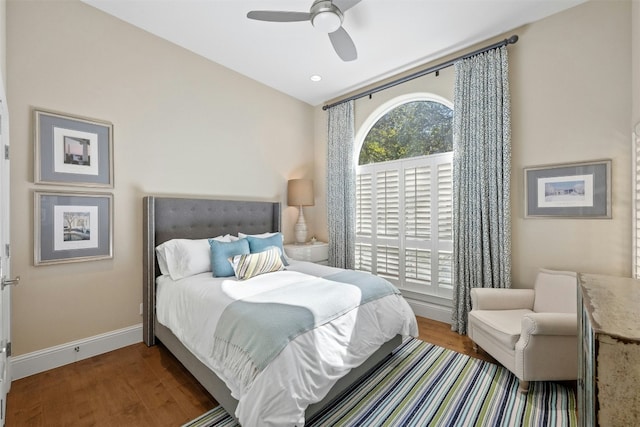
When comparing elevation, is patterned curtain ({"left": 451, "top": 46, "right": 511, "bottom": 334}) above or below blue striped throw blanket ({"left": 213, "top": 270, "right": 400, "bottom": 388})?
above

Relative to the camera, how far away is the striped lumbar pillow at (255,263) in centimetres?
262

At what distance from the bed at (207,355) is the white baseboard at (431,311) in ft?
3.63

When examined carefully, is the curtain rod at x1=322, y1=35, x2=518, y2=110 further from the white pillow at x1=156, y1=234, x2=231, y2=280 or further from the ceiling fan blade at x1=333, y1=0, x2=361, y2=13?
the white pillow at x1=156, y1=234, x2=231, y2=280

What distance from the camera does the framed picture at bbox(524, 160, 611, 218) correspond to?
2.38 metres

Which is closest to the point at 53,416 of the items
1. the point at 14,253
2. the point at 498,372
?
the point at 14,253

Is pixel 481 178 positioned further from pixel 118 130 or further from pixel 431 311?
pixel 118 130

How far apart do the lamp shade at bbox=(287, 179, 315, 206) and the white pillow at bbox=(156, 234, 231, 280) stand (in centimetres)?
166

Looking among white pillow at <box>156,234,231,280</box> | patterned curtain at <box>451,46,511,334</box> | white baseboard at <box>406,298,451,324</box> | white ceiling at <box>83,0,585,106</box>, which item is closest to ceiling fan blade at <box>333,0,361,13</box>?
white ceiling at <box>83,0,585,106</box>

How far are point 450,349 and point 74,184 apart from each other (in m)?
3.82

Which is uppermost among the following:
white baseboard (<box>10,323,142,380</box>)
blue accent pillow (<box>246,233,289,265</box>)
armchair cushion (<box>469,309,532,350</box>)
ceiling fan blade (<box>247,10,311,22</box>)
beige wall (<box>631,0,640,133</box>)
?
ceiling fan blade (<box>247,10,311,22</box>)

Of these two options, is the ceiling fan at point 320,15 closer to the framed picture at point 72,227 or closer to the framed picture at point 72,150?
the framed picture at point 72,150

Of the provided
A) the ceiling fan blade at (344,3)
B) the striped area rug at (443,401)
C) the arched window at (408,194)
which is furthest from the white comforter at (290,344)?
the ceiling fan blade at (344,3)

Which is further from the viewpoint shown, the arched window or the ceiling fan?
the arched window

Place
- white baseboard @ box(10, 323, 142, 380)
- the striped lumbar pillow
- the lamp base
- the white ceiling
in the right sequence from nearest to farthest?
1. white baseboard @ box(10, 323, 142, 380)
2. the white ceiling
3. the striped lumbar pillow
4. the lamp base
